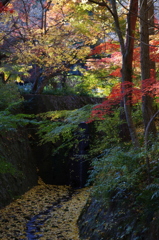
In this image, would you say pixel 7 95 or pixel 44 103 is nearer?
pixel 7 95

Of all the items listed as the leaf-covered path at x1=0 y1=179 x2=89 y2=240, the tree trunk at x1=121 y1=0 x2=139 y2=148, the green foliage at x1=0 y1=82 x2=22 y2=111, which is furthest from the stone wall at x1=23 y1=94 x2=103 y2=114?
the tree trunk at x1=121 y1=0 x2=139 y2=148

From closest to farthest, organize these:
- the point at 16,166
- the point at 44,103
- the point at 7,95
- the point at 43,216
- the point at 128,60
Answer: the point at 43,216
the point at 128,60
the point at 16,166
the point at 7,95
the point at 44,103

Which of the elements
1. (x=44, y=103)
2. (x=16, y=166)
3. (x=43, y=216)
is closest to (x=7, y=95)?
(x=44, y=103)

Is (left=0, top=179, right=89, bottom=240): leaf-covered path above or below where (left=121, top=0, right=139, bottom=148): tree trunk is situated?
below

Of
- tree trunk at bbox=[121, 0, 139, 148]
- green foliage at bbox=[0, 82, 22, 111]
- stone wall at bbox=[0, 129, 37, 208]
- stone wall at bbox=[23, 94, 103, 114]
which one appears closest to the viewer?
tree trunk at bbox=[121, 0, 139, 148]

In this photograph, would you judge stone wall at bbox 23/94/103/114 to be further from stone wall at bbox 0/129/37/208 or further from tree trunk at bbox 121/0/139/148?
tree trunk at bbox 121/0/139/148

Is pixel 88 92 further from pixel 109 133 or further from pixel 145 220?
pixel 145 220

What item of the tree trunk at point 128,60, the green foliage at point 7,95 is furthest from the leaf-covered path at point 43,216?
the green foliage at point 7,95

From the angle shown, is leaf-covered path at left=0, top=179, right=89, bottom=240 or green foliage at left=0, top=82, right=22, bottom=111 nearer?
leaf-covered path at left=0, top=179, right=89, bottom=240

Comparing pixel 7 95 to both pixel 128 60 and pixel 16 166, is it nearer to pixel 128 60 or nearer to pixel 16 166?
pixel 16 166

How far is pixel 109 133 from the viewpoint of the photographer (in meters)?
8.01

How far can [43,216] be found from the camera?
278 inches

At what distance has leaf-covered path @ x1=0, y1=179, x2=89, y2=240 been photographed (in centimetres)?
562

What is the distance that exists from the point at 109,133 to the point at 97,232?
393 cm
